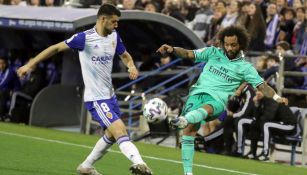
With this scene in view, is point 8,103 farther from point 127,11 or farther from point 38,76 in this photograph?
point 127,11

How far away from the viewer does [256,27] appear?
20.9m

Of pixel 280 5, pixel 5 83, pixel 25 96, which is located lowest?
pixel 25 96

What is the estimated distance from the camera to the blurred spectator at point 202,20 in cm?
2386

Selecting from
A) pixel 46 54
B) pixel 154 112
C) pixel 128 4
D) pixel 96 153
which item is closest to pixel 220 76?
pixel 154 112

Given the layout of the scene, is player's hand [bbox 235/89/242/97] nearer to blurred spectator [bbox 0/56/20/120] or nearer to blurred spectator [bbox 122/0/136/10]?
blurred spectator [bbox 122/0/136/10]

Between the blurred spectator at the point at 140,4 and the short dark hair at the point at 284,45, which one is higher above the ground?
the blurred spectator at the point at 140,4

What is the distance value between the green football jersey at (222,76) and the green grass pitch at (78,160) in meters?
2.06

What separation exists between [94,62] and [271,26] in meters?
10.1

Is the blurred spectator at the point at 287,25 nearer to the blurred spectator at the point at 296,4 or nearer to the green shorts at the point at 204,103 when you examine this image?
the blurred spectator at the point at 296,4

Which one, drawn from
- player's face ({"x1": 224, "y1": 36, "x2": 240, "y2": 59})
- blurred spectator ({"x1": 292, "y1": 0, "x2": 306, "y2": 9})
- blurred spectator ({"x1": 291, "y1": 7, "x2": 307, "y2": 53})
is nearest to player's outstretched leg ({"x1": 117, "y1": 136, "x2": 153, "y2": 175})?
player's face ({"x1": 224, "y1": 36, "x2": 240, "y2": 59})

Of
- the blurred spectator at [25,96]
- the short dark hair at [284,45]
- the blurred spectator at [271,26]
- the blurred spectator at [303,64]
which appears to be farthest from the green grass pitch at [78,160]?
the blurred spectator at [271,26]

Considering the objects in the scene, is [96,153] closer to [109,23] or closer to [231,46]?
[109,23]

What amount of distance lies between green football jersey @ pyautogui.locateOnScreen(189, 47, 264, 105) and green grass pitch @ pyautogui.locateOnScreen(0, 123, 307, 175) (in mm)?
2060

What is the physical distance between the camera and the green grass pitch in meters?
13.5
